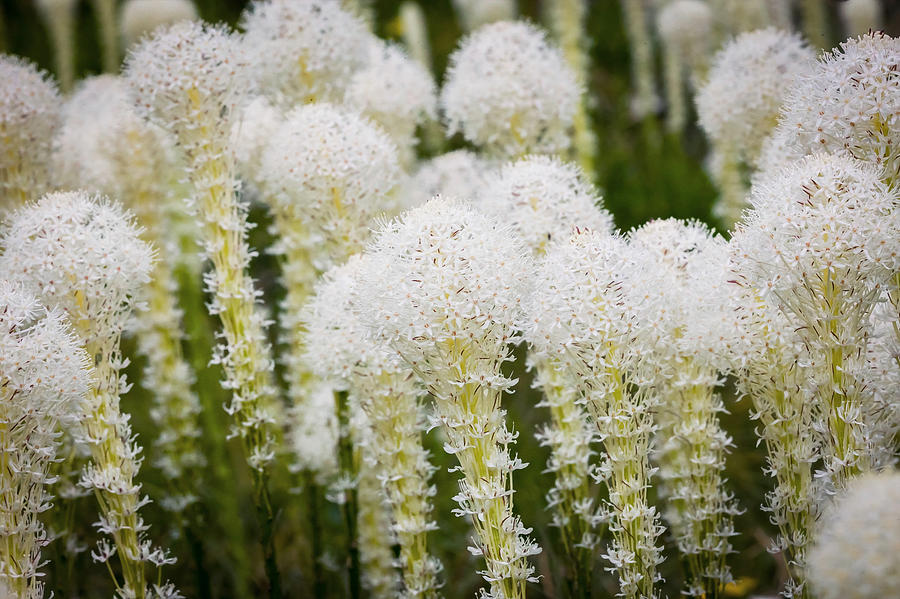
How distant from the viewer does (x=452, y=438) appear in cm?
255

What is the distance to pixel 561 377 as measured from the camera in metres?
3.04

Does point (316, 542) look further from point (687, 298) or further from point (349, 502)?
point (687, 298)

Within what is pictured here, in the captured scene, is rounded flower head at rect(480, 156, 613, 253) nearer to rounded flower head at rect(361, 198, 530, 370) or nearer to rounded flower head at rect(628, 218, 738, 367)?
rounded flower head at rect(628, 218, 738, 367)

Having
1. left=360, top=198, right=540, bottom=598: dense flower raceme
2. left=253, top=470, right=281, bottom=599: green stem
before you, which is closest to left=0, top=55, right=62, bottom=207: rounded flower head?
left=253, top=470, right=281, bottom=599: green stem

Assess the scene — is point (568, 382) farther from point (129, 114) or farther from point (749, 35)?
point (129, 114)

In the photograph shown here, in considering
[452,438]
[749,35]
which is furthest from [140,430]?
[749,35]

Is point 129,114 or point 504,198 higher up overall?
point 129,114

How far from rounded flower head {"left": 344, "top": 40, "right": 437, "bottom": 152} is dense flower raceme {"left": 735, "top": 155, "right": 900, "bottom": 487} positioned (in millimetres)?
2068

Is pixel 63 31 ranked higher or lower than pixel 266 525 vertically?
higher

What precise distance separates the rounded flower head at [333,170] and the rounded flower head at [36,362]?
3.61 ft

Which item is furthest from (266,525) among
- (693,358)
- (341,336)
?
(693,358)

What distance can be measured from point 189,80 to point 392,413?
1.54 metres

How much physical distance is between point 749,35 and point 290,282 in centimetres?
253

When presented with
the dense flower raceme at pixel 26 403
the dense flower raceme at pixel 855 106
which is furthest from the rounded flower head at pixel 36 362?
the dense flower raceme at pixel 855 106
